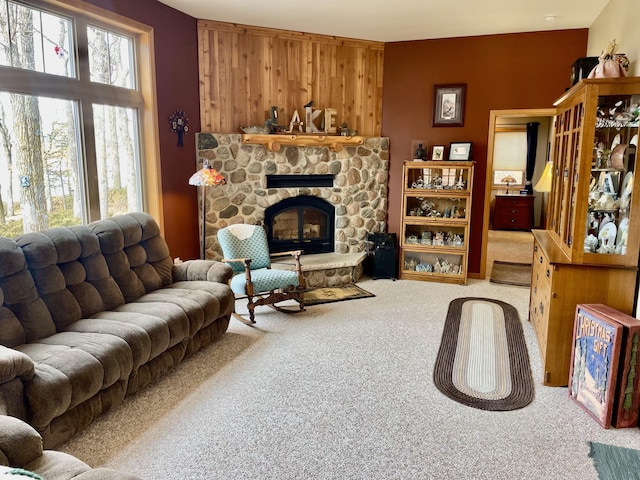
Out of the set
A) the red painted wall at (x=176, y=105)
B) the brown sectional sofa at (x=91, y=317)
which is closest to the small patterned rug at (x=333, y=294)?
the brown sectional sofa at (x=91, y=317)

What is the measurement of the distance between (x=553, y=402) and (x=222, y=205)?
3901mm

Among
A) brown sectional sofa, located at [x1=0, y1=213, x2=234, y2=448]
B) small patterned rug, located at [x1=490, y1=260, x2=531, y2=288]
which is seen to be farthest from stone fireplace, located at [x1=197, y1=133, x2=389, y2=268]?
small patterned rug, located at [x1=490, y1=260, x2=531, y2=288]

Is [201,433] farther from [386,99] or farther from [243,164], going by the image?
[386,99]

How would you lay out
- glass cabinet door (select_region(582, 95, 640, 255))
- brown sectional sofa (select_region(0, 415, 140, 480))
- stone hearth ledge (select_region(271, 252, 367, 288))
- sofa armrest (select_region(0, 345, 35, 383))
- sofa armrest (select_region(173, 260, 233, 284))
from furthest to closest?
stone hearth ledge (select_region(271, 252, 367, 288)) < sofa armrest (select_region(173, 260, 233, 284)) < glass cabinet door (select_region(582, 95, 640, 255)) < sofa armrest (select_region(0, 345, 35, 383)) < brown sectional sofa (select_region(0, 415, 140, 480))

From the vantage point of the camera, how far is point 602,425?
2738 mm

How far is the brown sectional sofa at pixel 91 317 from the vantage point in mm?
2328

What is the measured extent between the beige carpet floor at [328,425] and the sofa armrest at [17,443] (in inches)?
25.7

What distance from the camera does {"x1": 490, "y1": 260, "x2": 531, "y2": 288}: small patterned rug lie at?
232 inches

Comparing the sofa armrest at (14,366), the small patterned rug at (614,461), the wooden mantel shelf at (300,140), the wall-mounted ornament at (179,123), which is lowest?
the small patterned rug at (614,461)

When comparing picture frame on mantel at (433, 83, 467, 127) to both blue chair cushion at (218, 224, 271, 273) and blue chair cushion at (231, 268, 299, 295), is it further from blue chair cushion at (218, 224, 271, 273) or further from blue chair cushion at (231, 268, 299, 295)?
blue chair cushion at (231, 268, 299, 295)

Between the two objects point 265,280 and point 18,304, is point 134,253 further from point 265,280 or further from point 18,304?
point 265,280

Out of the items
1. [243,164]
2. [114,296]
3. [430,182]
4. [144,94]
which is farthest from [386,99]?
[114,296]

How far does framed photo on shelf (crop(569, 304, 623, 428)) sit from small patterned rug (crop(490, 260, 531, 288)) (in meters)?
2.88

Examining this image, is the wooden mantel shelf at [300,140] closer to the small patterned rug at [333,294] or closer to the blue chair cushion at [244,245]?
the blue chair cushion at [244,245]
